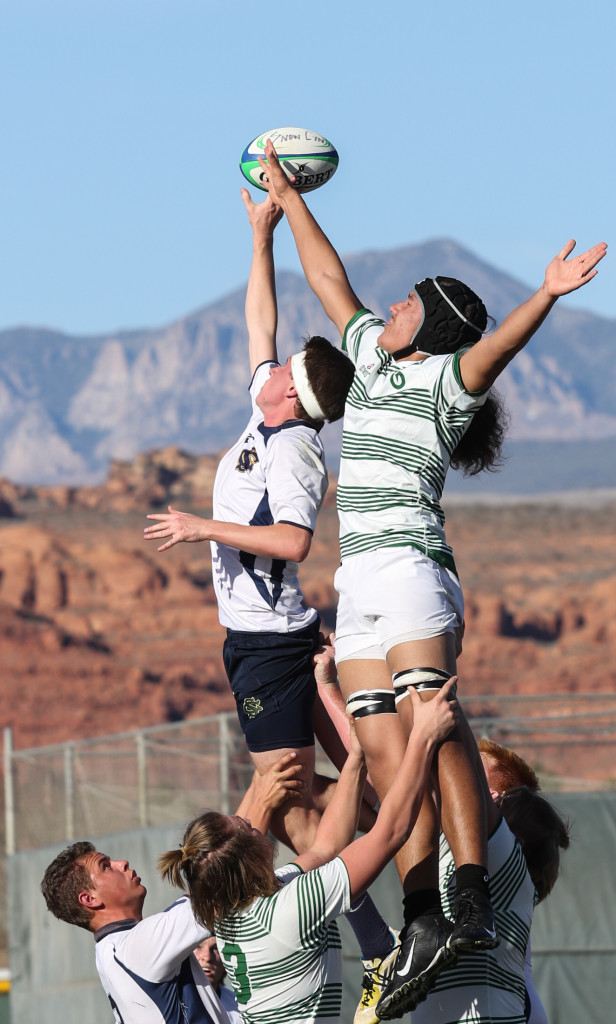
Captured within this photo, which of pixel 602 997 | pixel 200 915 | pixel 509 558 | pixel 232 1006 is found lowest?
pixel 602 997

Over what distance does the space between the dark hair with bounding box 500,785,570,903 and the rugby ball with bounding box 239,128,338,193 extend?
2245 mm

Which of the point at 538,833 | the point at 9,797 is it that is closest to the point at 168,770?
the point at 9,797

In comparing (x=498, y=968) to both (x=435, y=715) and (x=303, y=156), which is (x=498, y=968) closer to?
(x=435, y=715)

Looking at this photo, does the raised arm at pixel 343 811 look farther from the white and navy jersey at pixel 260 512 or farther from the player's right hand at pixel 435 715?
the white and navy jersey at pixel 260 512

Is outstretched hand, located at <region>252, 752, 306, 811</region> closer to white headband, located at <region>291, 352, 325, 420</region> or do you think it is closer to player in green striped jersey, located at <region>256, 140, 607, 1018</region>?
player in green striped jersey, located at <region>256, 140, 607, 1018</region>

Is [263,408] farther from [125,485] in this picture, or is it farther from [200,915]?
[125,485]

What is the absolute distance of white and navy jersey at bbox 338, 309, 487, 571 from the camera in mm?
4156

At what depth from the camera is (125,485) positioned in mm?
63906

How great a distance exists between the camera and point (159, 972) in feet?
13.6

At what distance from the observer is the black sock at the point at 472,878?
12.7ft

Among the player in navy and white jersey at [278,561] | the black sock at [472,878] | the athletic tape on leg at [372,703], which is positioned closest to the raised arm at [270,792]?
the player in navy and white jersey at [278,561]

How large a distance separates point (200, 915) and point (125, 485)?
60572mm

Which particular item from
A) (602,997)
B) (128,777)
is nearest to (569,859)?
(602,997)

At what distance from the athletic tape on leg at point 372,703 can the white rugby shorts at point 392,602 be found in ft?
0.34
